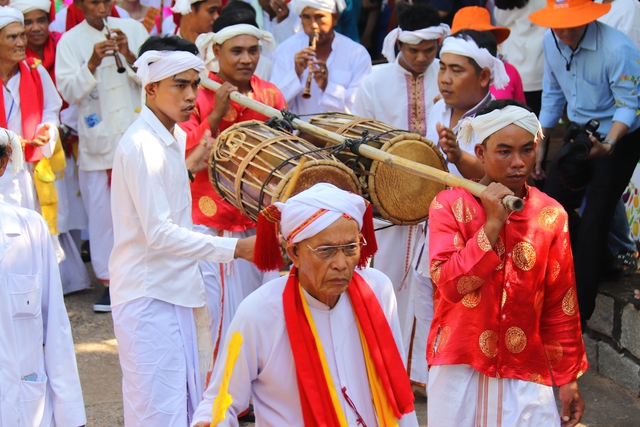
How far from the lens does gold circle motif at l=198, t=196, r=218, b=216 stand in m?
5.46

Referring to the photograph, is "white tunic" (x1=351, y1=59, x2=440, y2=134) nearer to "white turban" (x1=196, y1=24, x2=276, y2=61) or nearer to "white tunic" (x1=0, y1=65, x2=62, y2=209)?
"white turban" (x1=196, y1=24, x2=276, y2=61)

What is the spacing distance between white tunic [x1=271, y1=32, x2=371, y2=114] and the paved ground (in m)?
2.21

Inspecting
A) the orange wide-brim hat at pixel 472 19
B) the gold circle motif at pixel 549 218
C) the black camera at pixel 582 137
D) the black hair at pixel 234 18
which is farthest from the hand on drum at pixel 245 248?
the orange wide-brim hat at pixel 472 19

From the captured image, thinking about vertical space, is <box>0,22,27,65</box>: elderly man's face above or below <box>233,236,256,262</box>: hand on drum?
above

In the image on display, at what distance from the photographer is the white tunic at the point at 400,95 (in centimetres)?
599

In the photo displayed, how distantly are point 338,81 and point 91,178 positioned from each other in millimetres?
2239

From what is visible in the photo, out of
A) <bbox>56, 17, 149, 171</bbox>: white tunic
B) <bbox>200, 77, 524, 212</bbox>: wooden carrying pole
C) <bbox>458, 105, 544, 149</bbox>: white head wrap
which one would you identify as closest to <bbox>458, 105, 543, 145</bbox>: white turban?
<bbox>458, 105, 544, 149</bbox>: white head wrap

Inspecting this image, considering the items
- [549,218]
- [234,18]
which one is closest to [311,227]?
[549,218]

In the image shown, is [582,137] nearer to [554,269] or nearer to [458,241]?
[554,269]

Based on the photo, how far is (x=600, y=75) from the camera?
582 cm

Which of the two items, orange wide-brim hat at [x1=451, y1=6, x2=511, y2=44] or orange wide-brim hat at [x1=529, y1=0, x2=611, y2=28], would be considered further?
orange wide-brim hat at [x1=451, y1=6, x2=511, y2=44]

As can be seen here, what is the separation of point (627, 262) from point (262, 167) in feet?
9.74

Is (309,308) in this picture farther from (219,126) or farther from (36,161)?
(36,161)

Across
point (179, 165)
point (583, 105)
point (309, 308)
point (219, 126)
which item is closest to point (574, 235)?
point (583, 105)
